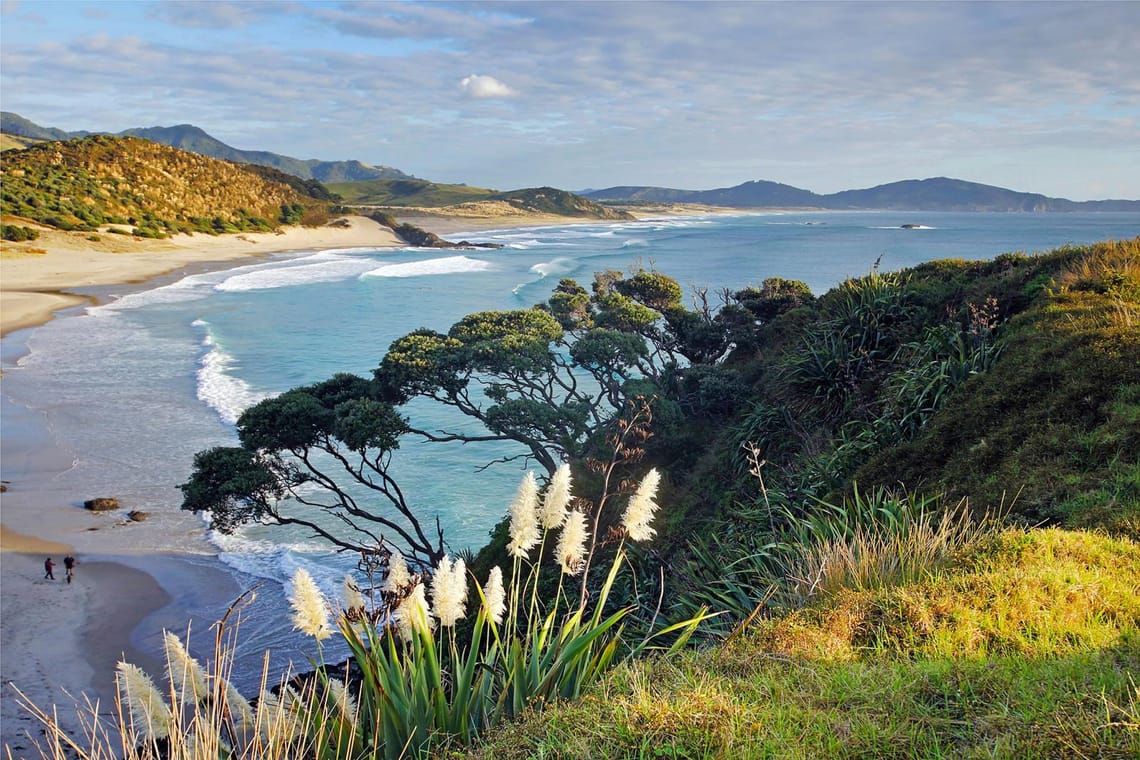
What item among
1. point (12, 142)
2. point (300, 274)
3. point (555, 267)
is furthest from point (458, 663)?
point (12, 142)

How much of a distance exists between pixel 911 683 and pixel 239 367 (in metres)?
31.9

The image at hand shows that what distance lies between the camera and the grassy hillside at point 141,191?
67600 millimetres

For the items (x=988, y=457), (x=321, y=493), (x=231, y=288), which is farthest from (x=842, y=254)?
(x=988, y=457)

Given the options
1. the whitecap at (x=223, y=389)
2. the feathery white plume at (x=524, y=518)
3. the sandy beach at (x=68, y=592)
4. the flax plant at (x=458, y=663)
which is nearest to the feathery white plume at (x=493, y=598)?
the flax plant at (x=458, y=663)

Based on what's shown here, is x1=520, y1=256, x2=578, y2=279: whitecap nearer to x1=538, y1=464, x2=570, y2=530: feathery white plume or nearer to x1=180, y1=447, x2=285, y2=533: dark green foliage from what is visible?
x1=180, y1=447, x2=285, y2=533: dark green foliage

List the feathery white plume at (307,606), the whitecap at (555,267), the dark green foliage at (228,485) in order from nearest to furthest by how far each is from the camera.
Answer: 1. the feathery white plume at (307,606)
2. the dark green foliage at (228,485)
3. the whitecap at (555,267)

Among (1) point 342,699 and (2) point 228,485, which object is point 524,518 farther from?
(2) point 228,485

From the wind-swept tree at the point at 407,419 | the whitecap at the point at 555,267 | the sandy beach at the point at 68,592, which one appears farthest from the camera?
the whitecap at the point at 555,267

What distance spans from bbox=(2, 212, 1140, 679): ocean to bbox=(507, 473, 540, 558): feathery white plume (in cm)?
1045

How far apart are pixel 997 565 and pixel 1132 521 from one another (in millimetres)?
1468

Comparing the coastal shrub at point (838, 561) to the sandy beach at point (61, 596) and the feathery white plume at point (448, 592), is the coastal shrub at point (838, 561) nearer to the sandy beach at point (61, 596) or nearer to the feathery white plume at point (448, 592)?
the feathery white plume at point (448, 592)

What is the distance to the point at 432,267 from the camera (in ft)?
241

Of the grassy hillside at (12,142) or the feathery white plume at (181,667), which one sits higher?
the grassy hillside at (12,142)

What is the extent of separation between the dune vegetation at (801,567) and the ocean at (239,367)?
4.29 m
